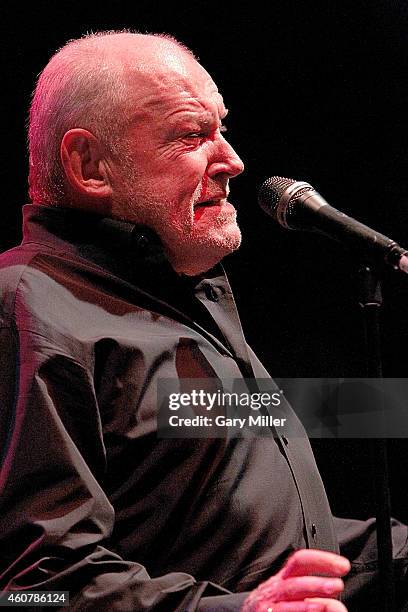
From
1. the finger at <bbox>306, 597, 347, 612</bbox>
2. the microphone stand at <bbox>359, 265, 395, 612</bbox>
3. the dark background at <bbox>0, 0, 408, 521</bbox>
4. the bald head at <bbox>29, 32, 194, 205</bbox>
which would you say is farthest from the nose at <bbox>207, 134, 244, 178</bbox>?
the finger at <bbox>306, 597, 347, 612</bbox>

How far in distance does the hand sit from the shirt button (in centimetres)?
62

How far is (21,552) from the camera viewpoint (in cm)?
109

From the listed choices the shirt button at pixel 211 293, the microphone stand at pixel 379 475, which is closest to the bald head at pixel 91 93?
the shirt button at pixel 211 293

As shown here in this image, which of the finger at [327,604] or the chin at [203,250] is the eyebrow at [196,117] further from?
the finger at [327,604]

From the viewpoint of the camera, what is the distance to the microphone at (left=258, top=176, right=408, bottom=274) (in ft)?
3.73

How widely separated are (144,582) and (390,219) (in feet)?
4.57

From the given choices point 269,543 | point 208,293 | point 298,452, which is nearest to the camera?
point 269,543

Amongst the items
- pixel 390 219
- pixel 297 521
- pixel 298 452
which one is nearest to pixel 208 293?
pixel 298 452

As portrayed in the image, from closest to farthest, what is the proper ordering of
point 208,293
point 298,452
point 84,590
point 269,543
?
point 84,590
point 269,543
point 298,452
point 208,293

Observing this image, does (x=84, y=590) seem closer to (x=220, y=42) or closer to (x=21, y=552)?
(x=21, y=552)

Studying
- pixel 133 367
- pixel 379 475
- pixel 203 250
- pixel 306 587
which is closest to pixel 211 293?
pixel 203 250

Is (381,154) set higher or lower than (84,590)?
higher

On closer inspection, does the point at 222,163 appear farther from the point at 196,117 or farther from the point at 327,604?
the point at 327,604

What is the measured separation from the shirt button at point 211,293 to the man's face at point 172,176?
8cm
